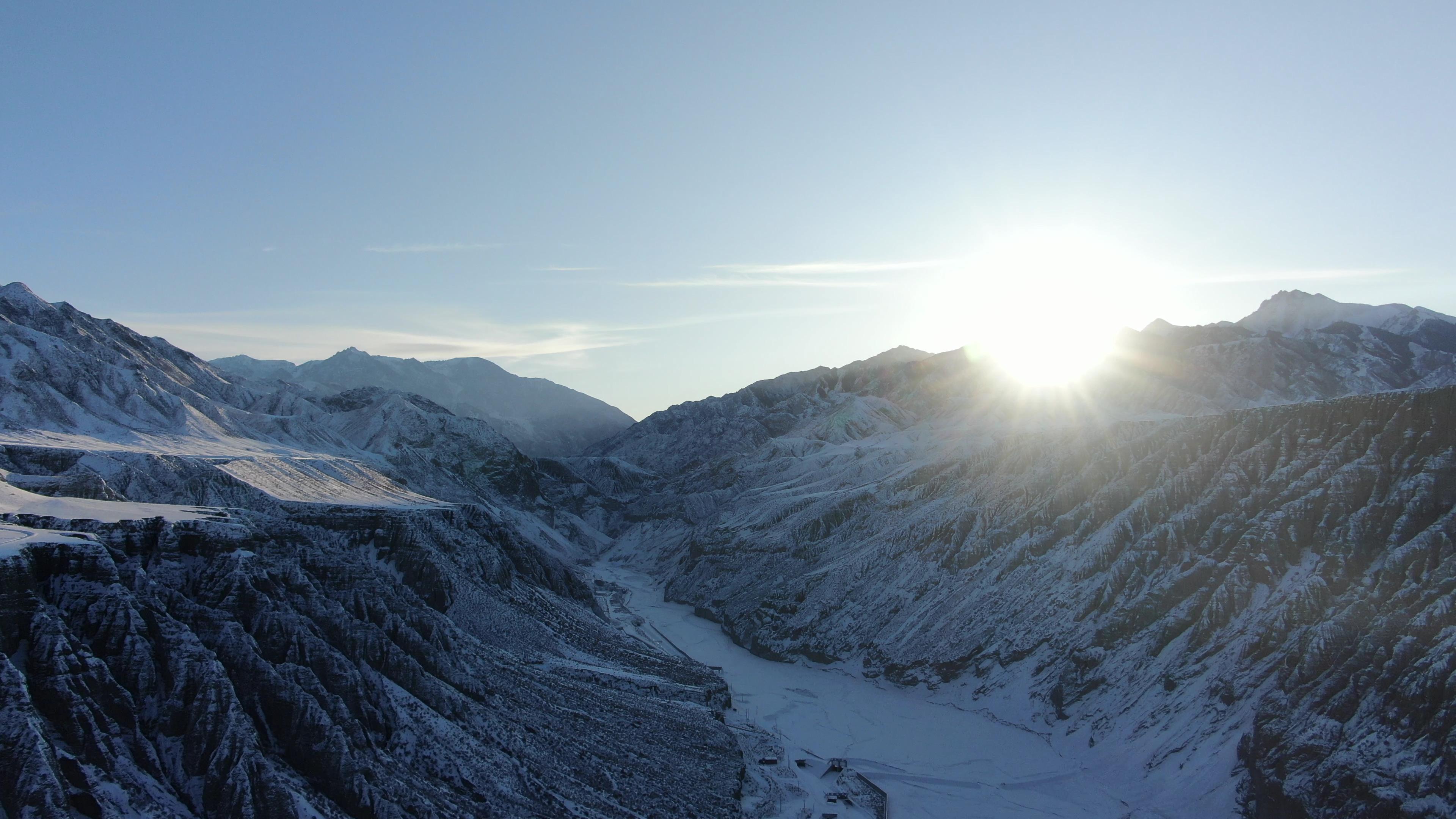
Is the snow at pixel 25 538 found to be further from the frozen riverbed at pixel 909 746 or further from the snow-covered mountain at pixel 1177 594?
the snow-covered mountain at pixel 1177 594

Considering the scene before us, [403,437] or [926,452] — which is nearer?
[926,452]

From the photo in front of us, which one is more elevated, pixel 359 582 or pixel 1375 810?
pixel 359 582

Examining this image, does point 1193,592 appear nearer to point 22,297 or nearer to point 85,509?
point 85,509

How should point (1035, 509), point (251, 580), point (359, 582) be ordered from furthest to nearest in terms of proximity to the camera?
point (1035, 509)
point (359, 582)
point (251, 580)

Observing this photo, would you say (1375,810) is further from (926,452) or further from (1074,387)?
(1074,387)

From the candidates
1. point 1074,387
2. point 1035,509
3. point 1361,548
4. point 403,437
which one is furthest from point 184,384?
point 1074,387

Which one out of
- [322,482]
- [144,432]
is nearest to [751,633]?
[322,482]

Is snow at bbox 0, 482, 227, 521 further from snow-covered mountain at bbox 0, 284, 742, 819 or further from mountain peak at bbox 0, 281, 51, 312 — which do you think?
mountain peak at bbox 0, 281, 51, 312

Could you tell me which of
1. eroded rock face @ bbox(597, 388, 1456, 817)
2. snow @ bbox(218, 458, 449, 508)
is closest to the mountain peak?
snow @ bbox(218, 458, 449, 508)

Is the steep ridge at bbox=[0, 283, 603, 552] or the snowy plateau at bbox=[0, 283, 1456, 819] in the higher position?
the steep ridge at bbox=[0, 283, 603, 552]
